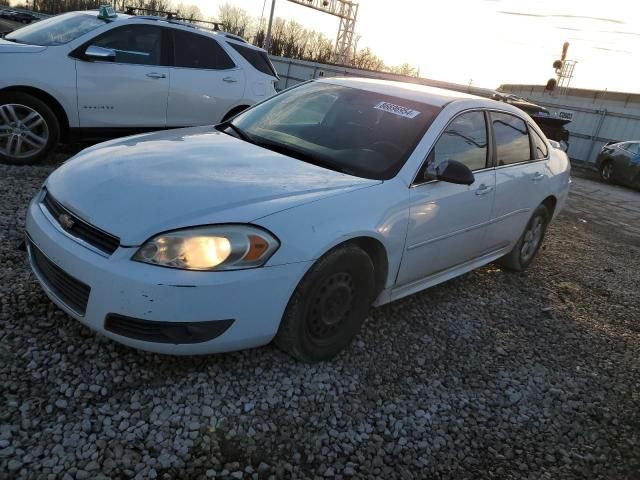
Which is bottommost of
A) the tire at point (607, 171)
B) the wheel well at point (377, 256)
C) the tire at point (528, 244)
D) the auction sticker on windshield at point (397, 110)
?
the tire at point (607, 171)

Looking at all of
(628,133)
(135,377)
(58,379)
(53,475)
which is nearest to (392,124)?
(135,377)

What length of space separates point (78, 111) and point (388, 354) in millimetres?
4437

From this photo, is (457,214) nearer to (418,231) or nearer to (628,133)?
(418,231)

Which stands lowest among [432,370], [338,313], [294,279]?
[432,370]

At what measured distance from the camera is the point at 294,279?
8.81ft

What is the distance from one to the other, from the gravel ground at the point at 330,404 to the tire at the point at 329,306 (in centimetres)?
15

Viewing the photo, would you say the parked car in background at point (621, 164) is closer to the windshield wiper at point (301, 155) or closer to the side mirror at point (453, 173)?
the side mirror at point (453, 173)

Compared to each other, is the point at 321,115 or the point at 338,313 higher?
the point at 321,115

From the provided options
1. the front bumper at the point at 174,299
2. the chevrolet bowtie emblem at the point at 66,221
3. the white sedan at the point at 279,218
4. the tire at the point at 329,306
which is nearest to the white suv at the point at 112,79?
the white sedan at the point at 279,218

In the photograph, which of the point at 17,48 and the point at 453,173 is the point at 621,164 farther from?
the point at 17,48

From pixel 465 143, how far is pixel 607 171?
1496 cm

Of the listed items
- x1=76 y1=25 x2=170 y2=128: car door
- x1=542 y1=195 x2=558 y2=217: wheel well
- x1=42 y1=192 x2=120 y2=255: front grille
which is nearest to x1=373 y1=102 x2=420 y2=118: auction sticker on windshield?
x1=42 y1=192 x2=120 y2=255: front grille

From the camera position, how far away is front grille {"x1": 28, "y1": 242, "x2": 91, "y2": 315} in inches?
101

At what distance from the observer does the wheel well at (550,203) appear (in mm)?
5359
